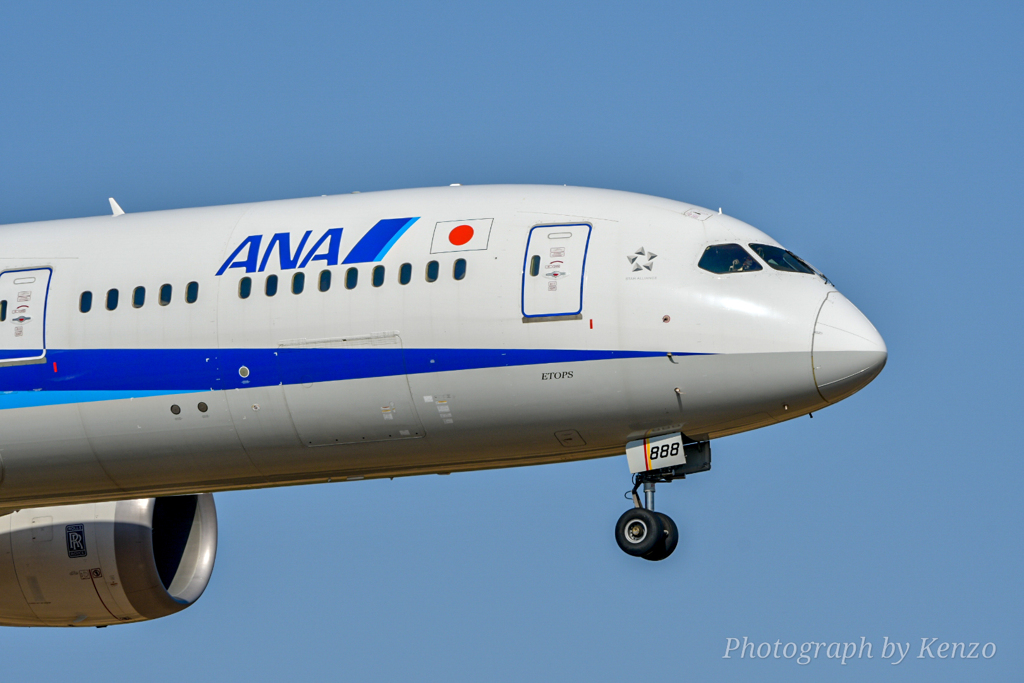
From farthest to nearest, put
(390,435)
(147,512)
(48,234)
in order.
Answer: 1. (147,512)
2. (48,234)
3. (390,435)

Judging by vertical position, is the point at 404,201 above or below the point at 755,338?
above

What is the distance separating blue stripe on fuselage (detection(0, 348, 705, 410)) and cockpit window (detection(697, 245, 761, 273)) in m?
1.62

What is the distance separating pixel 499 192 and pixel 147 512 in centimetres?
1133

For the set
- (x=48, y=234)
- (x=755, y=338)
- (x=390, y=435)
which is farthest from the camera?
(x=48, y=234)

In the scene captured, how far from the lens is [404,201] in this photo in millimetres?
26734

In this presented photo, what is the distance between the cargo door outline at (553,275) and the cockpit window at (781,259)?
2.63 m

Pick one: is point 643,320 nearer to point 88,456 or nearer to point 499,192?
point 499,192

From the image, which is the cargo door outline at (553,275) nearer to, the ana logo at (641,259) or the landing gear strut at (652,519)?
the ana logo at (641,259)

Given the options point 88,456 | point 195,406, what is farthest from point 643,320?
point 88,456

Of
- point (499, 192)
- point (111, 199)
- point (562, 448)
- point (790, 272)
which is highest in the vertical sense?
point (111, 199)

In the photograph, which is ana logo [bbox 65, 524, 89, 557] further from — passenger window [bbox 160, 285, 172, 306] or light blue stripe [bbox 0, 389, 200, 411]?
passenger window [bbox 160, 285, 172, 306]

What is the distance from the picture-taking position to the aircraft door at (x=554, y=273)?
24.8 m

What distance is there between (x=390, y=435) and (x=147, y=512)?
9371mm

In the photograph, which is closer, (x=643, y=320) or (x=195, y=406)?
(x=643, y=320)
